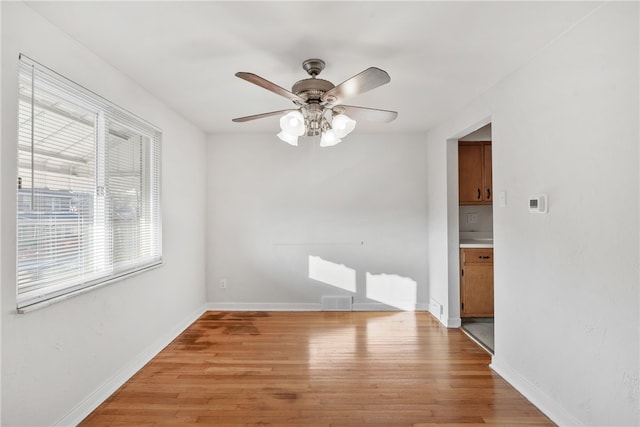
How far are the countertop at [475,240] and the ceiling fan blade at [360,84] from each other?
2.49m

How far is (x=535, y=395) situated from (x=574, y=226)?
47.9 inches

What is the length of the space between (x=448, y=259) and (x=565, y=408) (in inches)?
72.4

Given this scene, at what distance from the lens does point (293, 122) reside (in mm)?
2078

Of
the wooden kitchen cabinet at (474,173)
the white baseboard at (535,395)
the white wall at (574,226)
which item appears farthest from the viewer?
the wooden kitchen cabinet at (474,173)

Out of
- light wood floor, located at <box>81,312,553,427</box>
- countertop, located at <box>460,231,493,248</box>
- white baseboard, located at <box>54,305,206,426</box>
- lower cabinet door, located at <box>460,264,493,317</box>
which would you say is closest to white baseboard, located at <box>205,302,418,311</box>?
light wood floor, located at <box>81,312,553,427</box>

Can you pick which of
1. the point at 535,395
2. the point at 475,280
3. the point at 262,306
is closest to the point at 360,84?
the point at 535,395

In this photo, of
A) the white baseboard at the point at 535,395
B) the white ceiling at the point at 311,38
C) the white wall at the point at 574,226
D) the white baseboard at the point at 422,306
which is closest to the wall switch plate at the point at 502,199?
the white wall at the point at 574,226

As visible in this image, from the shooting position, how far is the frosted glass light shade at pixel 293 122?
2.08 meters

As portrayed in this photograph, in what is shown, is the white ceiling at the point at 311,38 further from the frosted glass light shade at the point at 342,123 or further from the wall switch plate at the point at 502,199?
the wall switch plate at the point at 502,199

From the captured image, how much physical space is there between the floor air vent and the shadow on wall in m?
0.13

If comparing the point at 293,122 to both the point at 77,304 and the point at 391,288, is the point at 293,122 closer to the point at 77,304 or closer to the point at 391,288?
the point at 77,304

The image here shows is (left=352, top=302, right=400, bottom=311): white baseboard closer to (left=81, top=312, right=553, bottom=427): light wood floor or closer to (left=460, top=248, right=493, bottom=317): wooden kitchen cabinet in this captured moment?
(left=81, top=312, right=553, bottom=427): light wood floor

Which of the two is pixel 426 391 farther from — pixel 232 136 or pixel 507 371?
pixel 232 136

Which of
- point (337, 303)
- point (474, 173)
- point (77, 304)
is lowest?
point (337, 303)
